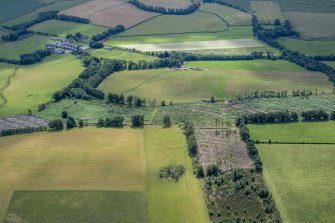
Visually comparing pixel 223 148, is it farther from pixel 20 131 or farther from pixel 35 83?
pixel 35 83

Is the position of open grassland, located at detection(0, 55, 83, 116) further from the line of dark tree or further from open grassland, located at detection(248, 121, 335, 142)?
open grassland, located at detection(248, 121, 335, 142)

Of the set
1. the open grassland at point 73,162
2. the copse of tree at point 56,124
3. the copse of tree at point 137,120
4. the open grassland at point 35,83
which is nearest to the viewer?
the open grassland at point 73,162

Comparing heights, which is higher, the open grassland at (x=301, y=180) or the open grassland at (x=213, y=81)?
the open grassland at (x=213, y=81)

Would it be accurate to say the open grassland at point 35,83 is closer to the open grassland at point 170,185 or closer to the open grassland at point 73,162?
the open grassland at point 73,162

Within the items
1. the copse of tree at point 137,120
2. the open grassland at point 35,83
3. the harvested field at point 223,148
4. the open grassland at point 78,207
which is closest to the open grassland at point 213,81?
the open grassland at point 35,83

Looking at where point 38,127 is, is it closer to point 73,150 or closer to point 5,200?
point 73,150

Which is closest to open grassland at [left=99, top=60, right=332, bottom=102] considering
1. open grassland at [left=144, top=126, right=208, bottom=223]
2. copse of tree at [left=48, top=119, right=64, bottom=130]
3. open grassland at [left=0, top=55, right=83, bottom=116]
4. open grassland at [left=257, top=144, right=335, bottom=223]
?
open grassland at [left=0, top=55, right=83, bottom=116]

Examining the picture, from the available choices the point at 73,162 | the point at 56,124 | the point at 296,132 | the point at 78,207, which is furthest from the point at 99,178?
the point at 296,132
